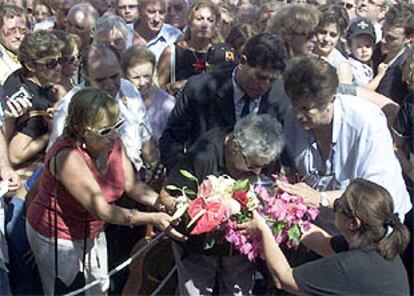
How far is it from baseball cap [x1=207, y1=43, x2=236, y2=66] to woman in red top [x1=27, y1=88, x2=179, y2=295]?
67.0 inches

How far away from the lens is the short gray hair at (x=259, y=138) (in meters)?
4.32

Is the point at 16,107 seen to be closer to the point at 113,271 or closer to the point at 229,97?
the point at 113,271

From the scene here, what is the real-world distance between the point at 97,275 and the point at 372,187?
6.24 feet

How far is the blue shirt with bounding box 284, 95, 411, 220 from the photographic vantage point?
461 cm

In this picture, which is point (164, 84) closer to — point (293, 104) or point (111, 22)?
point (111, 22)

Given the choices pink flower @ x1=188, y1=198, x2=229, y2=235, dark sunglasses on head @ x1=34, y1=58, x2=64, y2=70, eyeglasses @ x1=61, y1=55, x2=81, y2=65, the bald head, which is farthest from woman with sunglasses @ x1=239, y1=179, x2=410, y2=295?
the bald head

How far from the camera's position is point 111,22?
273 inches

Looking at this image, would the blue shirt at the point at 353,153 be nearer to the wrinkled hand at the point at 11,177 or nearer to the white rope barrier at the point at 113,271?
the white rope barrier at the point at 113,271

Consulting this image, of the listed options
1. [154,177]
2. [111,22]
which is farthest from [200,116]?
[111,22]

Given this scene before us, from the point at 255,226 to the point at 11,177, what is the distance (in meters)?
1.59

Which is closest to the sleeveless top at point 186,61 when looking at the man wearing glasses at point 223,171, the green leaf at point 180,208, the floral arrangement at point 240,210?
the man wearing glasses at point 223,171

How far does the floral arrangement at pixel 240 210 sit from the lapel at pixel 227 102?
74 centimetres

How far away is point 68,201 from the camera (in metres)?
4.57

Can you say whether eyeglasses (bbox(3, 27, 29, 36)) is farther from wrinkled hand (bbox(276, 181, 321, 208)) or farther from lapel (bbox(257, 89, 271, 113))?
wrinkled hand (bbox(276, 181, 321, 208))
